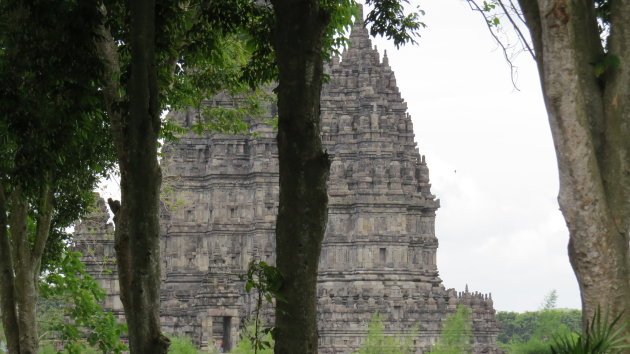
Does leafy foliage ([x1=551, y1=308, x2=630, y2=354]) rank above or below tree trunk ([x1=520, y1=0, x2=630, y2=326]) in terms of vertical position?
below

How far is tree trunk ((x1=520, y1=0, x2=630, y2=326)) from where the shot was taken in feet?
31.7

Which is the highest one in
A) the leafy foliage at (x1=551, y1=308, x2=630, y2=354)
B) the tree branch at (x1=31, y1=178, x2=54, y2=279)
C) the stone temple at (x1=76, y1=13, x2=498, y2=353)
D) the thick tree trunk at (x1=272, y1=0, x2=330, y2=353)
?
the stone temple at (x1=76, y1=13, x2=498, y2=353)

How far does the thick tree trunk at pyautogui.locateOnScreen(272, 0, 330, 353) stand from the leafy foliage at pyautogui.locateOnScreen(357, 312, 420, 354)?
35.9 metres

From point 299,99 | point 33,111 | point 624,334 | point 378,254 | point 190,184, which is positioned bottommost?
point 624,334

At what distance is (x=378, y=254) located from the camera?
173 feet

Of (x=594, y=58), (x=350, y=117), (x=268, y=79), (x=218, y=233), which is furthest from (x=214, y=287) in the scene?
(x=594, y=58)

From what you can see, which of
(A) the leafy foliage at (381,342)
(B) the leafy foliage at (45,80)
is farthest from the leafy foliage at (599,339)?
(A) the leafy foliage at (381,342)

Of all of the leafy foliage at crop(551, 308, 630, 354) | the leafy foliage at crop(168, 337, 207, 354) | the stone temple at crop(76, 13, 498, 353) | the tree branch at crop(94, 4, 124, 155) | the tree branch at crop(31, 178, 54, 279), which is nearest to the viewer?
the leafy foliage at crop(551, 308, 630, 354)

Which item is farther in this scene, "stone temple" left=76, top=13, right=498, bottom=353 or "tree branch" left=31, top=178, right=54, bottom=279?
"stone temple" left=76, top=13, right=498, bottom=353

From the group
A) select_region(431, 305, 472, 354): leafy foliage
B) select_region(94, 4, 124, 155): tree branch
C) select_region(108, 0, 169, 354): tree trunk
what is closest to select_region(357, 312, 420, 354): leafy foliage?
select_region(431, 305, 472, 354): leafy foliage

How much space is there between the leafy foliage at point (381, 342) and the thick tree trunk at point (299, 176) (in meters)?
35.9

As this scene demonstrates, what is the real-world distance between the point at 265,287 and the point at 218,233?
46.6 m

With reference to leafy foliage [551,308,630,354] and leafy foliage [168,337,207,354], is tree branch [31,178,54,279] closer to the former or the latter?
leafy foliage [551,308,630,354]

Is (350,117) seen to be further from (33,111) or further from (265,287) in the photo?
(265,287)
